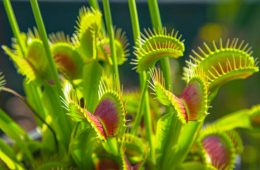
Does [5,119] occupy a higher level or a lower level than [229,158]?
higher

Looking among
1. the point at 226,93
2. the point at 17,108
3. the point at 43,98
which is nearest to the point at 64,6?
the point at 17,108

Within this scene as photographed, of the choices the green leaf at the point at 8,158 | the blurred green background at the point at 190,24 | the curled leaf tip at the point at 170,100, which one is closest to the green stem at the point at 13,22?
the green leaf at the point at 8,158

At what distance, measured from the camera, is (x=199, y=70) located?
0.97 m

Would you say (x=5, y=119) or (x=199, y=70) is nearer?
(x=199, y=70)

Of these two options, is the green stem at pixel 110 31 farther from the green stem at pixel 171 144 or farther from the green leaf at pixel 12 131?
the green leaf at pixel 12 131

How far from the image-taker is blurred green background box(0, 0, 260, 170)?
106 inches

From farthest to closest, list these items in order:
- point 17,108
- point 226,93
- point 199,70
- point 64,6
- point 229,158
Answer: point 64,6
point 17,108
point 226,93
point 229,158
point 199,70

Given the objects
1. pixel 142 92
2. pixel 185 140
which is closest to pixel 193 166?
pixel 185 140

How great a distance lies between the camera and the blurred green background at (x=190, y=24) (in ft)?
8.87

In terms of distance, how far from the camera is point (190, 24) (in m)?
4.20

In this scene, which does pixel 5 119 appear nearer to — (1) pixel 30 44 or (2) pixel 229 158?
(1) pixel 30 44

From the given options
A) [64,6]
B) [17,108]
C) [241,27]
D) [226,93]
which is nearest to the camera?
[226,93]

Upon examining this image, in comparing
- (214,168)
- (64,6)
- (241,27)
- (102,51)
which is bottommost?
(214,168)

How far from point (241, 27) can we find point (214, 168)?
2515mm
